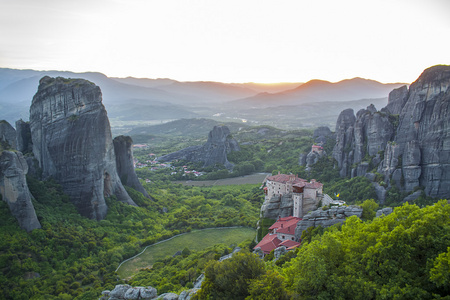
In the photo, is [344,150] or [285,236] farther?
[344,150]

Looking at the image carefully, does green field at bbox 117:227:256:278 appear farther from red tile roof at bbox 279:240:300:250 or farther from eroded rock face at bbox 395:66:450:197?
eroded rock face at bbox 395:66:450:197

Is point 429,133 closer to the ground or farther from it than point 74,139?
farther from it

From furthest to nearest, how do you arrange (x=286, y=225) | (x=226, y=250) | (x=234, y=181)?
(x=234, y=181) → (x=226, y=250) → (x=286, y=225)

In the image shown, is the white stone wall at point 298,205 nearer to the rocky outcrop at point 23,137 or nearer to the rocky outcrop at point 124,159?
the rocky outcrop at point 124,159

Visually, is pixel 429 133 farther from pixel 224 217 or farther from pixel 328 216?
pixel 224 217

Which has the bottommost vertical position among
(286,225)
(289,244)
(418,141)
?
(289,244)

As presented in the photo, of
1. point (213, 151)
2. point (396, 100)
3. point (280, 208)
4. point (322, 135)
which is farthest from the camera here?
point (322, 135)

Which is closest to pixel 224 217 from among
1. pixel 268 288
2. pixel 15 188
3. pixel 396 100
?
pixel 15 188

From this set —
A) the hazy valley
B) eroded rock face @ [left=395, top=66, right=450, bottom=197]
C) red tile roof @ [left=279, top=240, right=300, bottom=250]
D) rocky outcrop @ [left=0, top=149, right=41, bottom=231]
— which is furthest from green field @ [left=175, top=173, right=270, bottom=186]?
rocky outcrop @ [left=0, top=149, right=41, bottom=231]
